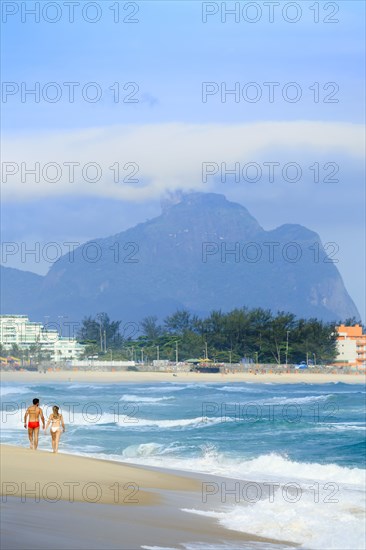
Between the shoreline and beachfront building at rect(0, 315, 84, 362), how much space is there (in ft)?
122

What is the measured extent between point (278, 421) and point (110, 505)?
A: 29.6 meters

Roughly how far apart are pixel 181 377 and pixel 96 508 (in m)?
113

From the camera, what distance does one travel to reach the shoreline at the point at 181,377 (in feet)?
396

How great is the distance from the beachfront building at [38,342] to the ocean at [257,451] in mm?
115143

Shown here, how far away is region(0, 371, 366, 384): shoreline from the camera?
396 ft

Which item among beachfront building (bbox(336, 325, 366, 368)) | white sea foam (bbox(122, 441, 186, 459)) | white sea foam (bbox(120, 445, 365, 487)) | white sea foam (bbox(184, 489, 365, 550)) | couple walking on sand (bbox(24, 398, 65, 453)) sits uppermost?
beachfront building (bbox(336, 325, 366, 368))

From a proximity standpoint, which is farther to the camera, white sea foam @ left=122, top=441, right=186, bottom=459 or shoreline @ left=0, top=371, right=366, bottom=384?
shoreline @ left=0, top=371, right=366, bottom=384

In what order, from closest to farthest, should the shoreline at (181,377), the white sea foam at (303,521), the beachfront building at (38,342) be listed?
1. the white sea foam at (303,521)
2. the shoreline at (181,377)
3. the beachfront building at (38,342)

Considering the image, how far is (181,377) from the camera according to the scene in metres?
127

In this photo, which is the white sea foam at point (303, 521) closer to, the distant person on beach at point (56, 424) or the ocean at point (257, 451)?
the ocean at point (257, 451)
